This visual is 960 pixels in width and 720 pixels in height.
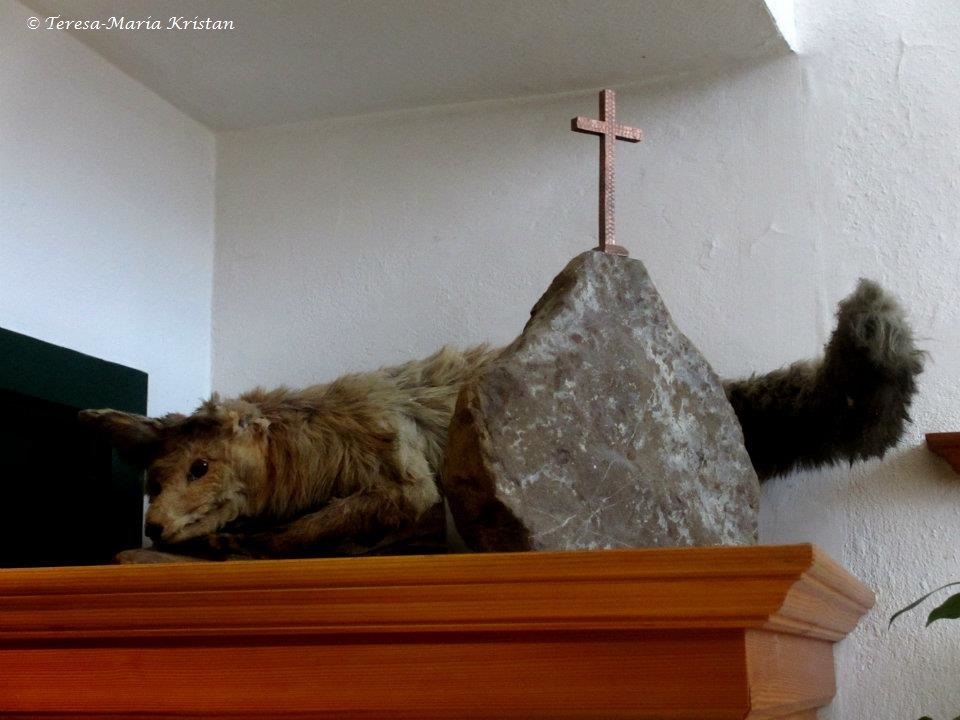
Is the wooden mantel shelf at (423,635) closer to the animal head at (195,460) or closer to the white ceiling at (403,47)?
the animal head at (195,460)

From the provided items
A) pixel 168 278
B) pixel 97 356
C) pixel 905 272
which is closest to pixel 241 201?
pixel 168 278

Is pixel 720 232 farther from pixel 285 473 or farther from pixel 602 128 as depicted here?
pixel 285 473

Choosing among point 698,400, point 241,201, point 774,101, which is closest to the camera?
point 698,400

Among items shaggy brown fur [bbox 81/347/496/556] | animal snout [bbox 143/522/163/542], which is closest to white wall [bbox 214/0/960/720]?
shaggy brown fur [bbox 81/347/496/556]

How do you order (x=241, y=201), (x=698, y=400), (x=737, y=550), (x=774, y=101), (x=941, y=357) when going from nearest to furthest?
(x=737, y=550), (x=698, y=400), (x=941, y=357), (x=774, y=101), (x=241, y=201)

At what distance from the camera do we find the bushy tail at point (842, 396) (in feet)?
3.15

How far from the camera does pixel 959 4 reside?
120 centimetres

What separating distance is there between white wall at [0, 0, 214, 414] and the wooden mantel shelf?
16.7 inches

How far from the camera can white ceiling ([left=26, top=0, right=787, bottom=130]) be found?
1.16 m

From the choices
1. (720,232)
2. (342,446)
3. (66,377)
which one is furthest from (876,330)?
(66,377)

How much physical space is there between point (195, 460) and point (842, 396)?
59 cm

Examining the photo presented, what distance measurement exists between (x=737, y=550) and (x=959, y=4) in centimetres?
81

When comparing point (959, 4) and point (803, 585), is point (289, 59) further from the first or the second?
point (803, 585)

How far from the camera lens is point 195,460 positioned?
0.99 metres
